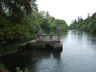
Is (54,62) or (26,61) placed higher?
(26,61)

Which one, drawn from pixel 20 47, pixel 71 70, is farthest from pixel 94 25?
pixel 71 70

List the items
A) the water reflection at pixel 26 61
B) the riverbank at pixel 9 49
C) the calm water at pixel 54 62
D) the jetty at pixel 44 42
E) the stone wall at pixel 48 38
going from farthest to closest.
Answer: the stone wall at pixel 48 38, the jetty at pixel 44 42, the riverbank at pixel 9 49, the water reflection at pixel 26 61, the calm water at pixel 54 62

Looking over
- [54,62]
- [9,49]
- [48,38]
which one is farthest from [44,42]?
[54,62]

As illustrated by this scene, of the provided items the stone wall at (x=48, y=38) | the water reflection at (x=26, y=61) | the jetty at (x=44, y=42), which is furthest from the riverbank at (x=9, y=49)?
the stone wall at (x=48, y=38)

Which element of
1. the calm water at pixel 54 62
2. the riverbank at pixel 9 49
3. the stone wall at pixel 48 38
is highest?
the stone wall at pixel 48 38

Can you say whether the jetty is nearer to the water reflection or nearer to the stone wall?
the stone wall

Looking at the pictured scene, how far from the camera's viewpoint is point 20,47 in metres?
18.4

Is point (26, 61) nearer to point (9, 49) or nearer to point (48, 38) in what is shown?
point (9, 49)

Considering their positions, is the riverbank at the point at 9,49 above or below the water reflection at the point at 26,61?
above

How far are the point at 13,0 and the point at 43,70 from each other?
29.2 feet

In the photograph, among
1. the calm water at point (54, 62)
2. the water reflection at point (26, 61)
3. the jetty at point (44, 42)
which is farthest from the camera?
the jetty at point (44, 42)

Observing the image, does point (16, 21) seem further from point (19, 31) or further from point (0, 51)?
point (0, 51)

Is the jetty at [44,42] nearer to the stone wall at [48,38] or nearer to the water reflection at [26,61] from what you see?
the stone wall at [48,38]

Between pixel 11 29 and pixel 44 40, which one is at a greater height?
pixel 11 29
